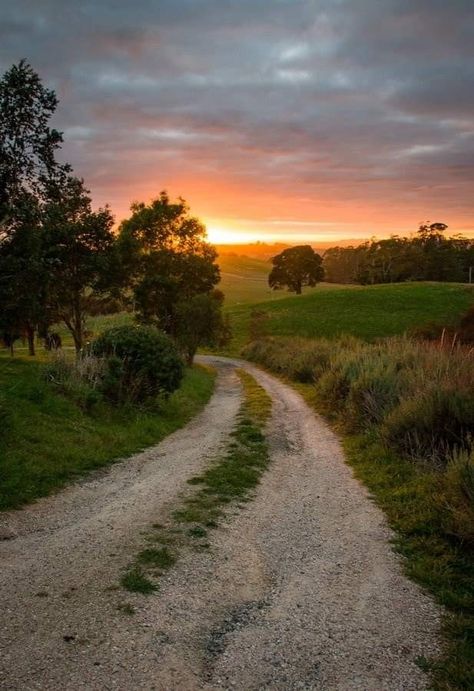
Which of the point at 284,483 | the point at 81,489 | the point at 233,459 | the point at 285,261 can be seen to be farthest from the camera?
the point at 285,261

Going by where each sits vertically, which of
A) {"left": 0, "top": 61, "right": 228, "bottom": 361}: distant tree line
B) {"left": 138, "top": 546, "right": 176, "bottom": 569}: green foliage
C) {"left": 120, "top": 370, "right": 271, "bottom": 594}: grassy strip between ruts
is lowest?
{"left": 120, "top": 370, "right": 271, "bottom": 594}: grassy strip between ruts

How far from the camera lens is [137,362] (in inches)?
729

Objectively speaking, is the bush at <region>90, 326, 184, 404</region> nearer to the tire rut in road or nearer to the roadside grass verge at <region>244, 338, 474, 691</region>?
the tire rut in road

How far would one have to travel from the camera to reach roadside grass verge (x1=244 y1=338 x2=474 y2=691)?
657 cm

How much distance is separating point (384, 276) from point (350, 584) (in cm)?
11963

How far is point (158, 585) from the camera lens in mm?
6363

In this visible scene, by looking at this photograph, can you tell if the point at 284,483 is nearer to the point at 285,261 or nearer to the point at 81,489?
the point at 81,489

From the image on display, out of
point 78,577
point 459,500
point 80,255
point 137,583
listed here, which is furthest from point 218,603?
point 80,255

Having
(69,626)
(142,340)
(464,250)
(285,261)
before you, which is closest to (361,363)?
(142,340)

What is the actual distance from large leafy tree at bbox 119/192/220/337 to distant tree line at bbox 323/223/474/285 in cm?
8388

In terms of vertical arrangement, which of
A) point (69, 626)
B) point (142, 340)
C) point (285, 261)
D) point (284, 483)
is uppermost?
point (285, 261)

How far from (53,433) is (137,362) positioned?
6027mm

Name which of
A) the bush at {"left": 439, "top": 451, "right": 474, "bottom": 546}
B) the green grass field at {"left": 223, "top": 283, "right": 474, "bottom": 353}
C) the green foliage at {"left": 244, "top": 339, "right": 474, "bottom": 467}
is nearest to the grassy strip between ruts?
the green foliage at {"left": 244, "top": 339, "right": 474, "bottom": 467}

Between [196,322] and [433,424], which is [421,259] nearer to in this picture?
[196,322]
